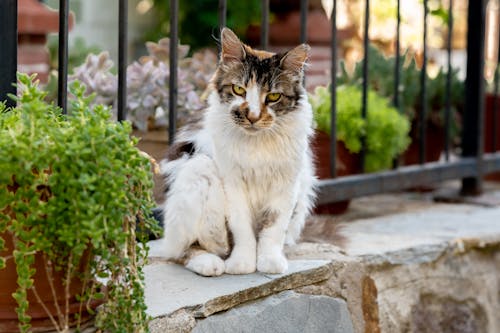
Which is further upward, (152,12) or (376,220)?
(152,12)

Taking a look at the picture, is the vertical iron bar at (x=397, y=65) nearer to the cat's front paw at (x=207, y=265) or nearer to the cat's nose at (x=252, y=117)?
the cat's nose at (x=252, y=117)

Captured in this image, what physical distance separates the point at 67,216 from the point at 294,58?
3.10 ft

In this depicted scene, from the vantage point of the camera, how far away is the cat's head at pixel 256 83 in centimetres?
225

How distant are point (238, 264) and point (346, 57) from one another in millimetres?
4812

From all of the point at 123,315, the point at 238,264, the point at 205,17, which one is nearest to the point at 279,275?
the point at 238,264

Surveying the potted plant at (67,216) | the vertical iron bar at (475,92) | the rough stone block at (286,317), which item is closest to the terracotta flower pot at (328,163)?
the vertical iron bar at (475,92)

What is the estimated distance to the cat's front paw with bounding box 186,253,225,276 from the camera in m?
2.27

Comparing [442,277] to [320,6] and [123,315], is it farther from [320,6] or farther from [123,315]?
[320,6]

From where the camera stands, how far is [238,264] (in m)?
2.29

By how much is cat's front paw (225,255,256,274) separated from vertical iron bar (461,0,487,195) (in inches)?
77.7

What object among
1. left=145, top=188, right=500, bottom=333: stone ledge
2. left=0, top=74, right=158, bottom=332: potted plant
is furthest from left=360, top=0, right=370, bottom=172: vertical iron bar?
left=0, top=74, right=158, bottom=332: potted plant

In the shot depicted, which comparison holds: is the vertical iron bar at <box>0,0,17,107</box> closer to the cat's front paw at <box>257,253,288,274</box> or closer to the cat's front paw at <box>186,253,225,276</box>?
the cat's front paw at <box>186,253,225,276</box>

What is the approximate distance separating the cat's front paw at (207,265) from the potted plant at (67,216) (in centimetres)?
50

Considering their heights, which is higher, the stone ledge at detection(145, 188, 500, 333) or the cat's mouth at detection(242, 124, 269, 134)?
the cat's mouth at detection(242, 124, 269, 134)
